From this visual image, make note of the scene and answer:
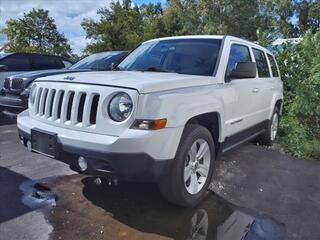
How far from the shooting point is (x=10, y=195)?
162 inches

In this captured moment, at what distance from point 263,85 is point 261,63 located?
1.50ft

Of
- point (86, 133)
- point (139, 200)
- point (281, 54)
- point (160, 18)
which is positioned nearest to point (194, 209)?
point (139, 200)

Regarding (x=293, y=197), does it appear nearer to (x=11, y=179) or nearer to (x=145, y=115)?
(x=145, y=115)

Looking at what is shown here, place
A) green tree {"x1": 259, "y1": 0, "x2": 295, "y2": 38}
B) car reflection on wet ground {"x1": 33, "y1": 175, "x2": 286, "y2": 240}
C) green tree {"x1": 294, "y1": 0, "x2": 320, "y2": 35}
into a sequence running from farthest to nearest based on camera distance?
green tree {"x1": 259, "y1": 0, "x2": 295, "y2": 38}, green tree {"x1": 294, "y1": 0, "x2": 320, "y2": 35}, car reflection on wet ground {"x1": 33, "y1": 175, "x2": 286, "y2": 240}

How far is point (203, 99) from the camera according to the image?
12.7ft

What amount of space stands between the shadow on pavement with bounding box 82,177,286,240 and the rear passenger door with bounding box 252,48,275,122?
6.71ft

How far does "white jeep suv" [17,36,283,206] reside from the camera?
10.5 ft

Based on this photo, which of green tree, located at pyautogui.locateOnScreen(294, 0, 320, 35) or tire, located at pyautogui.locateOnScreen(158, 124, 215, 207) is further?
green tree, located at pyautogui.locateOnScreen(294, 0, 320, 35)

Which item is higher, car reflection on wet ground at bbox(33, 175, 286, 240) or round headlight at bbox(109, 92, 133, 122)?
round headlight at bbox(109, 92, 133, 122)

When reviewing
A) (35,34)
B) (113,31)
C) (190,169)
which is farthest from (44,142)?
(35,34)

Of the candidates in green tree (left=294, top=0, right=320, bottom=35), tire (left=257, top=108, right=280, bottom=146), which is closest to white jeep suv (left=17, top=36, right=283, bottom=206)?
tire (left=257, top=108, right=280, bottom=146)

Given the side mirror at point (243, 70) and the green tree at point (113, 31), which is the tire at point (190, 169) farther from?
the green tree at point (113, 31)

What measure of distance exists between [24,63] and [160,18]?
2333 cm

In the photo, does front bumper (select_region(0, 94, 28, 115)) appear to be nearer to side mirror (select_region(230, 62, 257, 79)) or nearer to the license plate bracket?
the license plate bracket
